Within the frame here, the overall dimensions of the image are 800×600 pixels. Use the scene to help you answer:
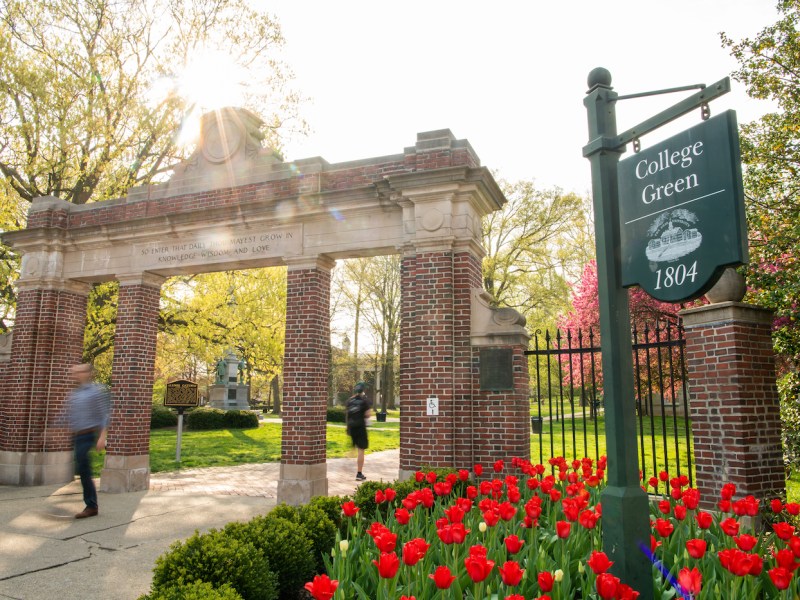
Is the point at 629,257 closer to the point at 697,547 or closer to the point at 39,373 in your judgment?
the point at 697,547

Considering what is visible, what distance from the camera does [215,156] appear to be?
408 inches

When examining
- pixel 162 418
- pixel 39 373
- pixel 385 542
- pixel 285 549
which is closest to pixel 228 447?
pixel 39 373

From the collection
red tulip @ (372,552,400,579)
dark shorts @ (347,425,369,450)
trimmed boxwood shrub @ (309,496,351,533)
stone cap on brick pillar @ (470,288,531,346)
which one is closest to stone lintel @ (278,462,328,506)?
dark shorts @ (347,425,369,450)

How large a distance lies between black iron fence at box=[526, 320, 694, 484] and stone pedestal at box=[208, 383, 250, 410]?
636 inches

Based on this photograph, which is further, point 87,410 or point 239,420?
point 239,420

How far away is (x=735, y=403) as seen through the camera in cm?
553

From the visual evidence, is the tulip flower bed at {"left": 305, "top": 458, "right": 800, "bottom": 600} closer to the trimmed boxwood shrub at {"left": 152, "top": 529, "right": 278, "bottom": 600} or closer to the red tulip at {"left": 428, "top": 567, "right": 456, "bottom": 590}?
the red tulip at {"left": 428, "top": 567, "right": 456, "bottom": 590}

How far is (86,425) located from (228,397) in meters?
23.2

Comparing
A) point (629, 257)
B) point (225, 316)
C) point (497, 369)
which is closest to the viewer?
point (629, 257)

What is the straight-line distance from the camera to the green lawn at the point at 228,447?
14.0 meters

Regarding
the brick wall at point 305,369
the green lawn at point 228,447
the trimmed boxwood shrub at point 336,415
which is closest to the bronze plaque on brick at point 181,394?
the green lawn at point 228,447

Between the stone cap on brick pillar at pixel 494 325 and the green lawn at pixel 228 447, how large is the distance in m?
6.73

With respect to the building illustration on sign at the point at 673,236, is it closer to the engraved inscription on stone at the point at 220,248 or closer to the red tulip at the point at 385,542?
the red tulip at the point at 385,542

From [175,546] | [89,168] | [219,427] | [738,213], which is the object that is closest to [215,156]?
[89,168]
